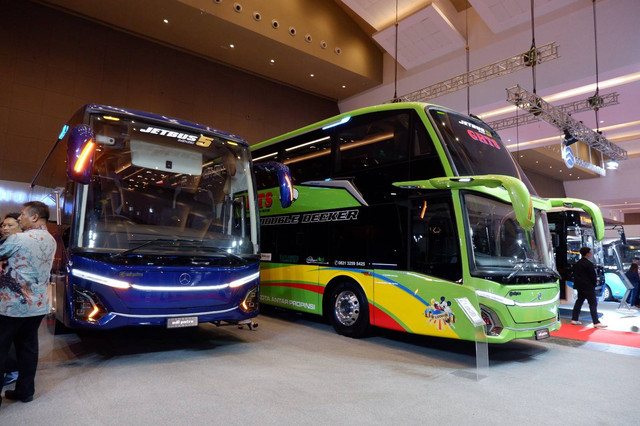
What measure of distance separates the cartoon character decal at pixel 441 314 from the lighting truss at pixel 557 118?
26.7 ft

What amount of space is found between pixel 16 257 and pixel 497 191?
17.8ft

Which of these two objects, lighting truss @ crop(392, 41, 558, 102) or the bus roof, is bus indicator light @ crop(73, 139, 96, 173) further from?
lighting truss @ crop(392, 41, 558, 102)

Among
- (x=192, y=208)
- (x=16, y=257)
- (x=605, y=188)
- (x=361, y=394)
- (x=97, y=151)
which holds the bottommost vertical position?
(x=361, y=394)

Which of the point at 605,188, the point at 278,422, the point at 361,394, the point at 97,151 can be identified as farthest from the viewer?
the point at 605,188

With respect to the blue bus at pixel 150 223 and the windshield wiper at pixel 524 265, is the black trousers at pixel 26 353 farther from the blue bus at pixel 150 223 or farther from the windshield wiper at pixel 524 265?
the windshield wiper at pixel 524 265

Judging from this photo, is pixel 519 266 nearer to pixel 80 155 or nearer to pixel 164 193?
pixel 164 193

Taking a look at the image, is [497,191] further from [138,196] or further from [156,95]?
[156,95]

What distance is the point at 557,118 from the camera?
41.8 feet

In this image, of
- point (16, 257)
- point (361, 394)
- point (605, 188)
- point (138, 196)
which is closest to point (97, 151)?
point (138, 196)

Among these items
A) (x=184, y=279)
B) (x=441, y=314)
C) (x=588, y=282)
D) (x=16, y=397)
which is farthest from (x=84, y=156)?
(x=588, y=282)

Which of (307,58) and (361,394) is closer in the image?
(361,394)

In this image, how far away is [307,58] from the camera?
14367mm

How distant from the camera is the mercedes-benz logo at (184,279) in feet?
15.3

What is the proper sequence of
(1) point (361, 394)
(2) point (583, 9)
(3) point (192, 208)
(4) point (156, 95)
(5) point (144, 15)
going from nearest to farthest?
(1) point (361, 394) → (3) point (192, 208) → (2) point (583, 9) → (5) point (144, 15) → (4) point (156, 95)
